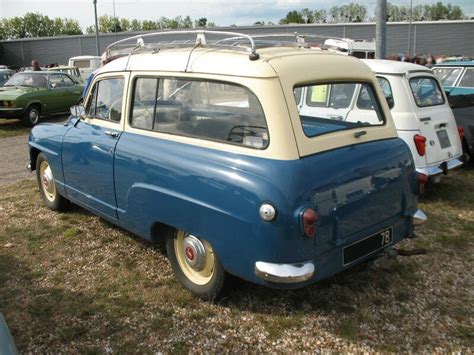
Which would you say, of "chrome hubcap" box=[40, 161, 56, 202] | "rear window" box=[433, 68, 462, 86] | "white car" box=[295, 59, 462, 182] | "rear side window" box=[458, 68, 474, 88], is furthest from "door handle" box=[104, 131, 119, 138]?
"rear side window" box=[458, 68, 474, 88]

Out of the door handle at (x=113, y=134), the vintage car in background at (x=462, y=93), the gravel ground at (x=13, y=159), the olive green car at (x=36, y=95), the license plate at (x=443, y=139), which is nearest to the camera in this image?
the door handle at (x=113, y=134)

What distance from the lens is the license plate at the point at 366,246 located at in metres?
3.36

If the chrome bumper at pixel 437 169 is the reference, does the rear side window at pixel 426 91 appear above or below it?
above

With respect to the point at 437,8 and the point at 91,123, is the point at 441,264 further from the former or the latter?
the point at 437,8

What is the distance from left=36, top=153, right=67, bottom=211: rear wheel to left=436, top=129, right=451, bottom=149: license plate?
192 inches

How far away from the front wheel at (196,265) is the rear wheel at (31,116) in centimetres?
1169

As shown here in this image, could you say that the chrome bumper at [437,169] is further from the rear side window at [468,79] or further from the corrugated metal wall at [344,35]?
the corrugated metal wall at [344,35]

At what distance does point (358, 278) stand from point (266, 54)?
81.6 inches

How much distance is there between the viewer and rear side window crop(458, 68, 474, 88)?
9.53 meters

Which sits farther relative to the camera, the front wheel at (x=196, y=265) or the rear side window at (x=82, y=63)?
the rear side window at (x=82, y=63)

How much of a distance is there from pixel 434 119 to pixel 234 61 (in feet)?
12.8

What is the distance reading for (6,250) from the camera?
188 inches

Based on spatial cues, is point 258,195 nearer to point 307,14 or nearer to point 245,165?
point 245,165

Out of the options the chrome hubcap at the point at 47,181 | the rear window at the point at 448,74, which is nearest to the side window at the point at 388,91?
the rear window at the point at 448,74
